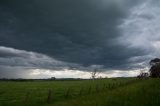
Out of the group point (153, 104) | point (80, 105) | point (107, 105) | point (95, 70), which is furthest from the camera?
point (95, 70)

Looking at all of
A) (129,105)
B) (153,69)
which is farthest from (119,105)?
(153,69)

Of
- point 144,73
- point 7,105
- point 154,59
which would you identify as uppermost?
point 154,59

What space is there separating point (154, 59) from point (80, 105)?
350 feet

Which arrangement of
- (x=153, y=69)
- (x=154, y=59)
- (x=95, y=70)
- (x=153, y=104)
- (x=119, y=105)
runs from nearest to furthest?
(x=153, y=104), (x=119, y=105), (x=153, y=69), (x=154, y=59), (x=95, y=70)

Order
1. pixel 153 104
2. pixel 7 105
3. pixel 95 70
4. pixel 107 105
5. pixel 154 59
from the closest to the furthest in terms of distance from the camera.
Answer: pixel 153 104
pixel 107 105
pixel 7 105
pixel 154 59
pixel 95 70

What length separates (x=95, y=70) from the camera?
613 ft

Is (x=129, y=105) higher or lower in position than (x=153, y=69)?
lower

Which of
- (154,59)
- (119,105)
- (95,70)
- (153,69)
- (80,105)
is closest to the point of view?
(119,105)

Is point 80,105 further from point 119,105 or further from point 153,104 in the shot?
point 153,104

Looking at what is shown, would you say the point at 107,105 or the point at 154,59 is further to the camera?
the point at 154,59

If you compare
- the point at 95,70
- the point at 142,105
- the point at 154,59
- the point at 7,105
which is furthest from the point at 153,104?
the point at 95,70

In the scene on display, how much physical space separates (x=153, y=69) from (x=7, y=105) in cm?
7882

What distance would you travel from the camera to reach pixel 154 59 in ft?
395

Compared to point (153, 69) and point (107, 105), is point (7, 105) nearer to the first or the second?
point (107, 105)
